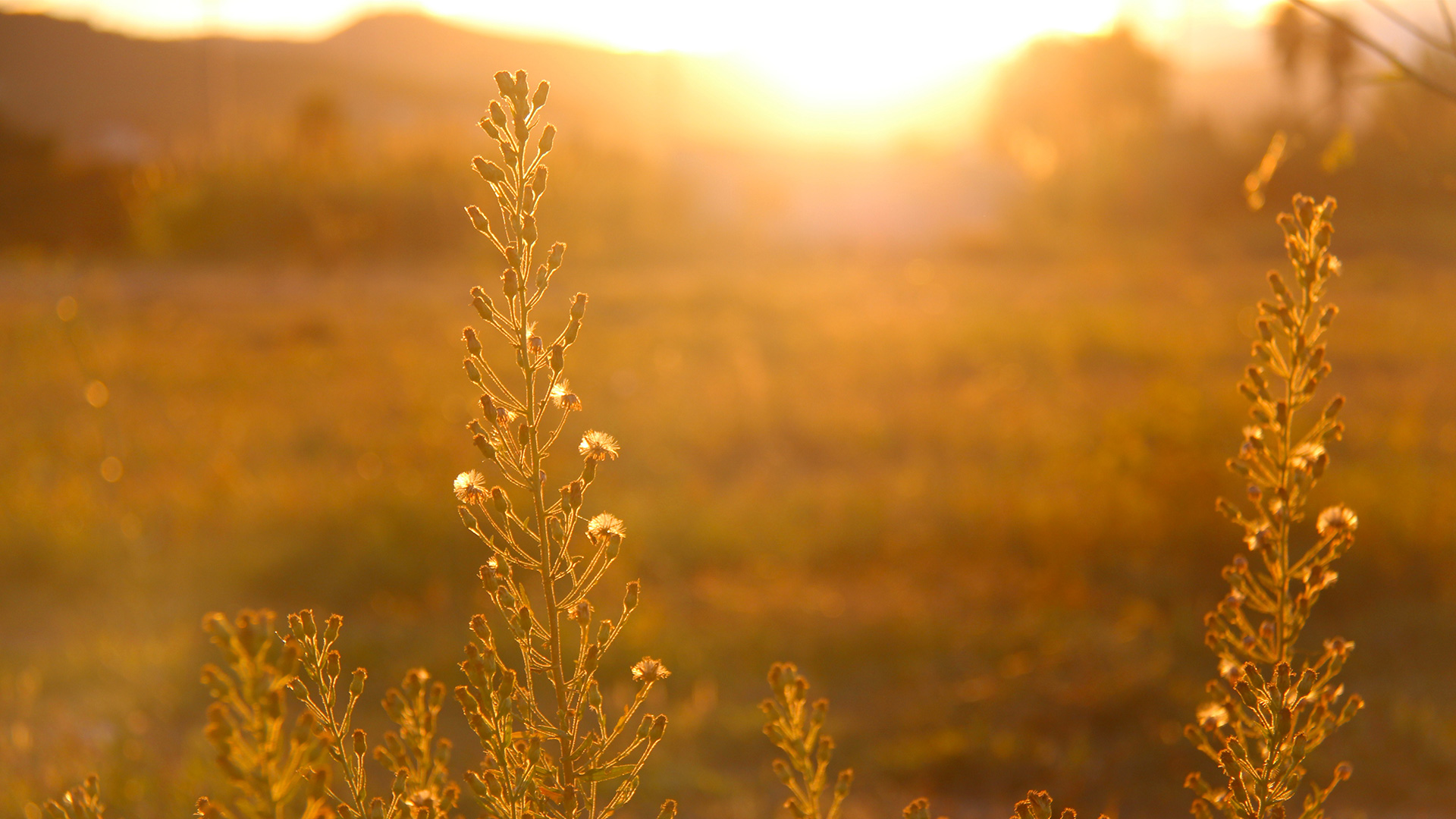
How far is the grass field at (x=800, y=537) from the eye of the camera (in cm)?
345

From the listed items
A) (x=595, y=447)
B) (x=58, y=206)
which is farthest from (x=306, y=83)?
(x=595, y=447)

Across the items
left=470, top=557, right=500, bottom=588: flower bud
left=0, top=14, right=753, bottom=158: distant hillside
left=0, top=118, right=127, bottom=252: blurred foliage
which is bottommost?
left=470, top=557, right=500, bottom=588: flower bud

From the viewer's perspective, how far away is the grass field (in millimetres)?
3449

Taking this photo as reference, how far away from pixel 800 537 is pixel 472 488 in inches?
161

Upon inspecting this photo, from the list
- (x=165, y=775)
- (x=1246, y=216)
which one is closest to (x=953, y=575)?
(x=165, y=775)

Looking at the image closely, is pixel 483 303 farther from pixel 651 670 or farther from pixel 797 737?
pixel 797 737

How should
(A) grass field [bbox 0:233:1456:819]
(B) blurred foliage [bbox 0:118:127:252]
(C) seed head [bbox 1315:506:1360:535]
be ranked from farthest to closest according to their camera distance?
1. (B) blurred foliage [bbox 0:118:127:252]
2. (A) grass field [bbox 0:233:1456:819]
3. (C) seed head [bbox 1315:506:1360:535]

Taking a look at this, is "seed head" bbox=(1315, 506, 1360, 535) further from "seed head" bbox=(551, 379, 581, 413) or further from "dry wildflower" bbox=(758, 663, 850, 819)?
"seed head" bbox=(551, 379, 581, 413)

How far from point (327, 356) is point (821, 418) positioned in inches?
174

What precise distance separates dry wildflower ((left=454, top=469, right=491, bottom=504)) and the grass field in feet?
6.69

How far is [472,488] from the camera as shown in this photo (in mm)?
1210

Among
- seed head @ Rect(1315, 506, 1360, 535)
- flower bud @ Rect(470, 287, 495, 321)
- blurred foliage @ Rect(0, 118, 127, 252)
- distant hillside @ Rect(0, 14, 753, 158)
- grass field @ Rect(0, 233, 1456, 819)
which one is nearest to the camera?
flower bud @ Rect(470, 287, 495, 321)

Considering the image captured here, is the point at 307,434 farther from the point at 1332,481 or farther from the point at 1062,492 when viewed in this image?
the point at 1332,481

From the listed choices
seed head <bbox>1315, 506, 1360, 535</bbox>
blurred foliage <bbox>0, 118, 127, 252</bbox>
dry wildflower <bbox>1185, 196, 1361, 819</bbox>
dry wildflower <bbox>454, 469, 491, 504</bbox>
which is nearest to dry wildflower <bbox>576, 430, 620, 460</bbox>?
dry wildflower <bbox>454, 469, 491, 504</bbox>
